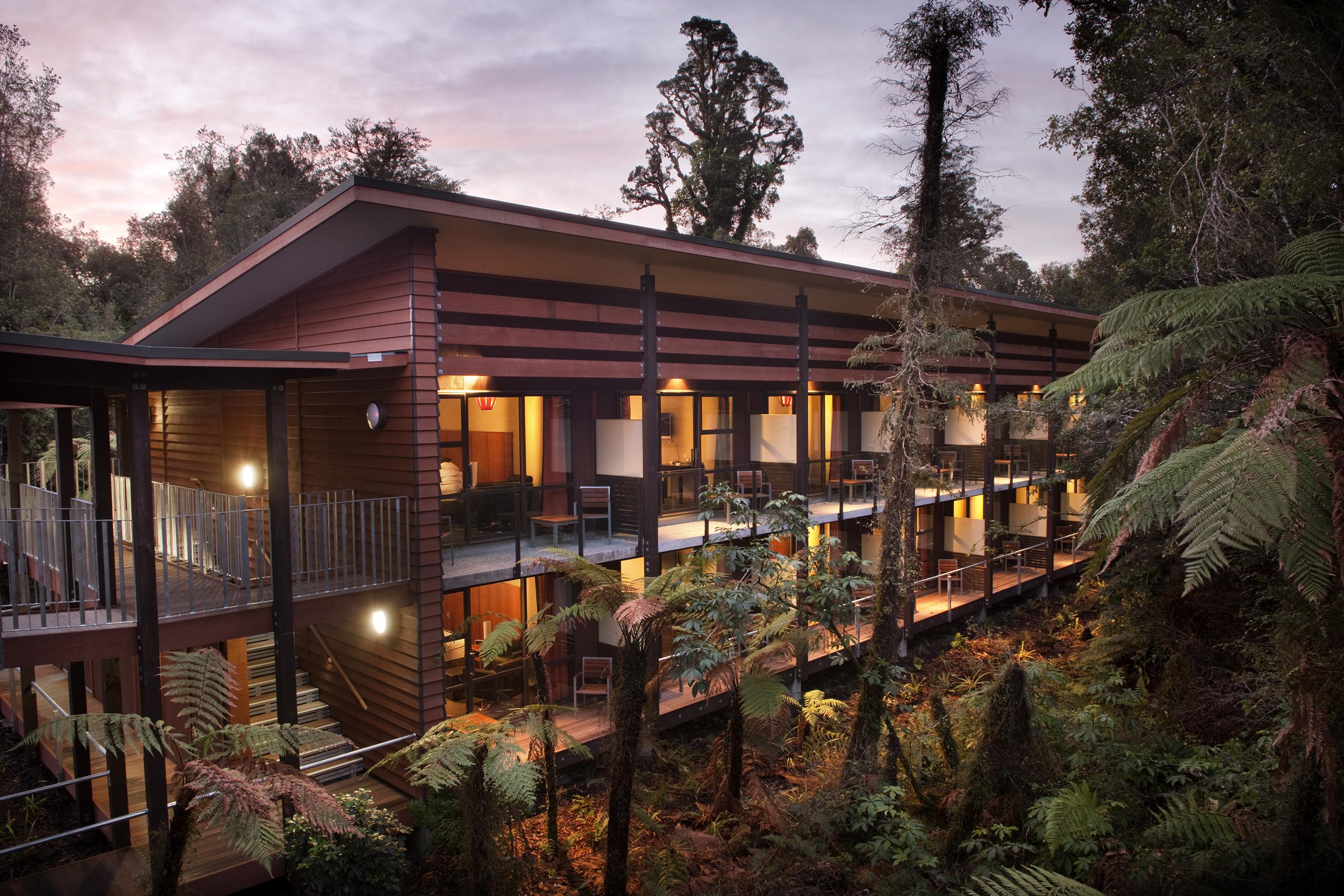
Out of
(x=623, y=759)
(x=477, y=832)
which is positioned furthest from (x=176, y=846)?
(x=623, y=759)

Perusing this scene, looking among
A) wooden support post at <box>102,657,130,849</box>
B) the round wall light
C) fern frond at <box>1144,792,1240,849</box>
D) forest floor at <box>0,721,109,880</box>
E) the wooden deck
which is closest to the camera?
fern frond at <box>1144,792,1240,849</box>

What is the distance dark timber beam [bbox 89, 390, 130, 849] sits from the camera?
7.95m

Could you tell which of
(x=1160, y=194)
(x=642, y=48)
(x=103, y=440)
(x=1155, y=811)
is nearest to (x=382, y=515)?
(x=103, y=440)

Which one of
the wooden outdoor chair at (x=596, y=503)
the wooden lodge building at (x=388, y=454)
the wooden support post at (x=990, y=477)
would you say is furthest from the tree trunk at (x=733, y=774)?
the wooden support post at (x=990, y=477)

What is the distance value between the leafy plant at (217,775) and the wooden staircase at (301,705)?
3.67 meters

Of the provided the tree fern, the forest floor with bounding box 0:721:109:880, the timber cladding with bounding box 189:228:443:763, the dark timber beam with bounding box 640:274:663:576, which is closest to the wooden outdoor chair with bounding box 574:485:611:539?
the dark timber beam with bounding box 640:274:663:576

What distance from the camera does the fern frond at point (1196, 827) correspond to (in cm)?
362

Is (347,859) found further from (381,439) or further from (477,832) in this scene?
(381,439)

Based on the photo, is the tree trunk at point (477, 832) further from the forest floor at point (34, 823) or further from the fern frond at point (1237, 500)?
the fern frond at point (1237, 500)

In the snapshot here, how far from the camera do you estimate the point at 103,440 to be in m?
8.44

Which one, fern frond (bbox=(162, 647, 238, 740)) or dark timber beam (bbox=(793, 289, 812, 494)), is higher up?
dark timber beam (bbox=(793, 289, 812, 494))

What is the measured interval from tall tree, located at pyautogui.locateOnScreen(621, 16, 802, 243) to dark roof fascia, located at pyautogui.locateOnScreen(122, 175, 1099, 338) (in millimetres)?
17788

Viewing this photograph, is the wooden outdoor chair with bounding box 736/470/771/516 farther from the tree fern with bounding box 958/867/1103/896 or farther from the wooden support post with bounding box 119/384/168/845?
the tree fern with bounding box 958/867/1103/896

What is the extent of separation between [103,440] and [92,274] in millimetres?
30480
